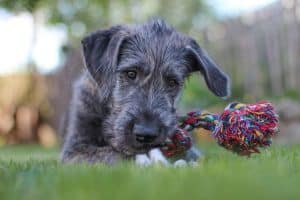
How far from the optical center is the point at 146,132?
3561mm

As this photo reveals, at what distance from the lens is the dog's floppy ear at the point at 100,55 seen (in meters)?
4.29

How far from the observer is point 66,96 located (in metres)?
12.9

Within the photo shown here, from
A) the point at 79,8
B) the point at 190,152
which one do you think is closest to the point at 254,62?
the point at 79,8

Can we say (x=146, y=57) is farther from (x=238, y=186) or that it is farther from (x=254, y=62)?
(x=254, y=62)

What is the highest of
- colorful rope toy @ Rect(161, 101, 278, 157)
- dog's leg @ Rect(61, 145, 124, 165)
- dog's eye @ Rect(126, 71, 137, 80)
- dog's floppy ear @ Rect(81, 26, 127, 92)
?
dog's floppy ear @ Rect(81, 26, 127, 92)

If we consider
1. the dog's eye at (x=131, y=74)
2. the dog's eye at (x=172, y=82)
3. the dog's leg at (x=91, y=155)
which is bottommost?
the dog's leg at (x=91, y=155)

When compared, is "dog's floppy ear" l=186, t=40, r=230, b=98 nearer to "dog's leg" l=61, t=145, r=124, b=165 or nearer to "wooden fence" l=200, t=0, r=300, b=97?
"dog's leg" l=61, t=145, r=124, b=165

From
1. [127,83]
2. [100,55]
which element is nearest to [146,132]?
[127,83]

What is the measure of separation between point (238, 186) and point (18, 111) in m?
12.8

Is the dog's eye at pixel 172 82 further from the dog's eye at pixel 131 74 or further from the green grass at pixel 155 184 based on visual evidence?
the green grass at pixel 155 184

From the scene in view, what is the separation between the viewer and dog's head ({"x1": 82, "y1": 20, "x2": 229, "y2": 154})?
3.89 meters

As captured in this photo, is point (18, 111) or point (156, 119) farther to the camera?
point (18, 111)

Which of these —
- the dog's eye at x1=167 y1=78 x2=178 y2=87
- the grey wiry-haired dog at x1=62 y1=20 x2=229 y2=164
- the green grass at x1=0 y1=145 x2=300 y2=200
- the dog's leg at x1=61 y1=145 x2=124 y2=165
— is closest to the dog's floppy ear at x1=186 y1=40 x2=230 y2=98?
the grey wiry-haired dog at x1=62 y1=20 x2=229 y2=164

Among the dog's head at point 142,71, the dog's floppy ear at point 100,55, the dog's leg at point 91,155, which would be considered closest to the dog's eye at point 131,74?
the dog's head at point 142,71
